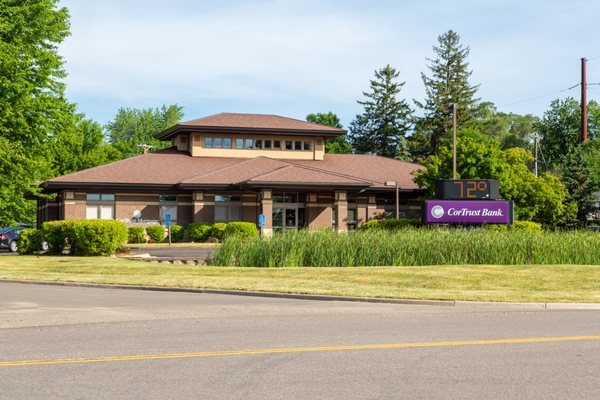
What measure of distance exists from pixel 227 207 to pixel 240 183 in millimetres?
3586

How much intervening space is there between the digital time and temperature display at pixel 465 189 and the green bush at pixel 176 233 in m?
19.0

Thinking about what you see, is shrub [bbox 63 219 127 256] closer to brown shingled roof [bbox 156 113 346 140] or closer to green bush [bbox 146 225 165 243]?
green bush [bbox 146 225 165 243]

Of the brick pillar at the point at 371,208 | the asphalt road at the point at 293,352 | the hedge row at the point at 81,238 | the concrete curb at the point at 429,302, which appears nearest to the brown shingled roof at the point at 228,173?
the brick pillar at the point at 371,208

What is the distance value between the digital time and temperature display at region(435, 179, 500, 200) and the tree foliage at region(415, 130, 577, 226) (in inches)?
408

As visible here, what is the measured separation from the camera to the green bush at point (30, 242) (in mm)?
34812

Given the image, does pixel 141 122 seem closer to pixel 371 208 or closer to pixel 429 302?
pixel 371 208

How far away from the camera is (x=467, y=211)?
36.0 metres

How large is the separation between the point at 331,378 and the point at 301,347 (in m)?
2.15

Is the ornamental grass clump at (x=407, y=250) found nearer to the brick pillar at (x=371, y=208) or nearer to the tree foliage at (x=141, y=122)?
the brick pillar at (x=371, y=208)

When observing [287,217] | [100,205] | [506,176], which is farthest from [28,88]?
[506,176]

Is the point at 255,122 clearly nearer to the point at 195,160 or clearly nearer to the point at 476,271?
the point at 195,160

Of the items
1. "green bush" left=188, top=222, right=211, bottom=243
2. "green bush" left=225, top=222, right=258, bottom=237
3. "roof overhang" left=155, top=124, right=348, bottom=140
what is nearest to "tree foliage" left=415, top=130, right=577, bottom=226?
"roof overhang" left=155, top=124, right=348, bottom=140

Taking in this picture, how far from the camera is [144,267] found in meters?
26.1

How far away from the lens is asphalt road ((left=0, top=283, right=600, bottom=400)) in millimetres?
7773
